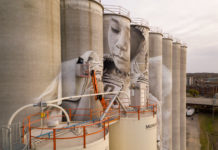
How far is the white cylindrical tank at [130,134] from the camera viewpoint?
38.0 ft

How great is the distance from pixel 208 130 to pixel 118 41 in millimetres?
45287

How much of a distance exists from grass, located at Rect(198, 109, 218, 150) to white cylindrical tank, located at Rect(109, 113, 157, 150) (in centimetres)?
3256

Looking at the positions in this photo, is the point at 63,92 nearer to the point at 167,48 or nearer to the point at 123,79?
the point at 123,79

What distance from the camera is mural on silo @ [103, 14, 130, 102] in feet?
53.5

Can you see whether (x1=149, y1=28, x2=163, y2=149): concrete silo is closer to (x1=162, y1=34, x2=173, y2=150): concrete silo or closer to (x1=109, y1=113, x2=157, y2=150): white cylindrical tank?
(x1=162, y1=34, x2=173, y2=150): concrete silo

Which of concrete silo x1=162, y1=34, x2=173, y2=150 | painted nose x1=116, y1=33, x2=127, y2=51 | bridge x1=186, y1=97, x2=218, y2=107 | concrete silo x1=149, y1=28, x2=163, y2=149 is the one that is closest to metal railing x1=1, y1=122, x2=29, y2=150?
painted nose x1=116, y1=33, x2=127, y2=51

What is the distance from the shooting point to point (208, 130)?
46.9 meters

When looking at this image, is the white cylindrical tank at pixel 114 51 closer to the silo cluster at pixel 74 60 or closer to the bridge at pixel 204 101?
the silo cluster at pixel 74 60

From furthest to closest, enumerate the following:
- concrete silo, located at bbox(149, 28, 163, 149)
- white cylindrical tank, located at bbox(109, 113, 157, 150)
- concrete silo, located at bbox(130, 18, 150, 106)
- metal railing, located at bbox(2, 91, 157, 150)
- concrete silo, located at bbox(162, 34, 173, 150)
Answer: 1. concrete silo, located at bbox(162, 34, 173, 150)
2. concrete silo, located at bbox(149, 28, 163, 149)
3. concrete silo, located at bbox(130, 18, 150, 106)
4. white cylindrical tank, located at bbox(109, 113, 157, 150)
5. metal railing, located at bbox(2, 91, 157, 150)

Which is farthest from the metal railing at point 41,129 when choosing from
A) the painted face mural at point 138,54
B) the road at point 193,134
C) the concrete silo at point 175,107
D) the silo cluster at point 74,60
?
the road at point 193,134

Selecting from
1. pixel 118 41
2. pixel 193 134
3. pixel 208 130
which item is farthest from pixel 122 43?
pixel 208 130

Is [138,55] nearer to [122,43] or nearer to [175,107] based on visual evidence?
[122,43]

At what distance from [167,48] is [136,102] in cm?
1317

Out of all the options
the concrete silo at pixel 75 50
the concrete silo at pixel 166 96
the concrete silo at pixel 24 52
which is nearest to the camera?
the concrete silo at pixel 24 52
